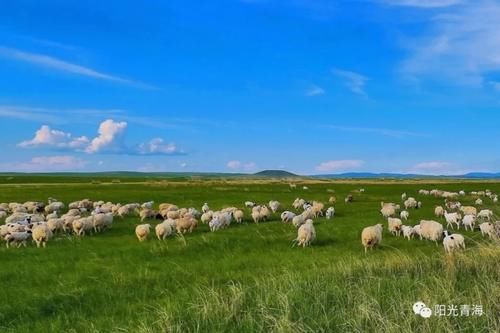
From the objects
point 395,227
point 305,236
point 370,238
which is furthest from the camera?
point 395,227

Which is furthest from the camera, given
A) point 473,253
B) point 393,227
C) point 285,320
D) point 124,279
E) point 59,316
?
point 393,227

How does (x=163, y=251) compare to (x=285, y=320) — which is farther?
(x=163, y=251)

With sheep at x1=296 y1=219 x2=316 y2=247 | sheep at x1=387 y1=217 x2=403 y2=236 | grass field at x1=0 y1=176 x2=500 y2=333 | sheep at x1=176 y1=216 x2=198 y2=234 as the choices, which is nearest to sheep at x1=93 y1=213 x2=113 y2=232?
sheep at x1=176 y1=216 x2=198 y2=234

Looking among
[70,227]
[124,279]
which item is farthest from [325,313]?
[70,227]

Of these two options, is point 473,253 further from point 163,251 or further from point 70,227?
point 70,227

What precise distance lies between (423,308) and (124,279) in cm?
863

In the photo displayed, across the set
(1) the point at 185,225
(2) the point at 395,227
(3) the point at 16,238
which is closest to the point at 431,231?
(2) the point at 395,227

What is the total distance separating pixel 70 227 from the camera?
2495cm

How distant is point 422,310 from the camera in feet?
25.6

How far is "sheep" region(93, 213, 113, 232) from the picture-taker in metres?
25.0

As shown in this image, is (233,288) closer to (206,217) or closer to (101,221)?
(101,221)

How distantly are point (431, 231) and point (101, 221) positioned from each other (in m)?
16.8

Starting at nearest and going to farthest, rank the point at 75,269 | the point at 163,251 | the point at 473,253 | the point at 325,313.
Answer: the point at 325,313, the point at 473,253, the point at 75,269, the point at 163,251

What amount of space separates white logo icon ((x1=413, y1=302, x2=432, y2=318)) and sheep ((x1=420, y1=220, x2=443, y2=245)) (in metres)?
14.1
